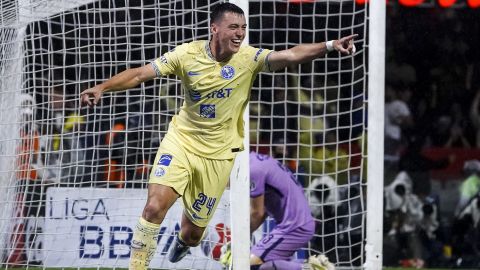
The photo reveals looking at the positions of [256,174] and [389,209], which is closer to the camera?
[256,174]

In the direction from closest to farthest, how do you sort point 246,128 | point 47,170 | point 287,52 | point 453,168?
1. point 287,52
2. point 246,128
3. point 47,170
4. point 453,168

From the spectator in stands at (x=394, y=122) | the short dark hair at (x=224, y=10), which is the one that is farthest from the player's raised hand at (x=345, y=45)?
the spectator in stands at (x=394, y=122)

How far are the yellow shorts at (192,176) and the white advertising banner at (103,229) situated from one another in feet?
6.59

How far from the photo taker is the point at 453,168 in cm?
1631

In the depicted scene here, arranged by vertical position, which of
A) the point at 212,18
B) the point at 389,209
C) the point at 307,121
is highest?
the point at 212,18

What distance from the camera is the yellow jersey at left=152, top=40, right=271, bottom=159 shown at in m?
9.34

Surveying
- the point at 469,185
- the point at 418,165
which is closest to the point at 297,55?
the point at 469,185

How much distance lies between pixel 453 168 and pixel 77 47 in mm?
6697

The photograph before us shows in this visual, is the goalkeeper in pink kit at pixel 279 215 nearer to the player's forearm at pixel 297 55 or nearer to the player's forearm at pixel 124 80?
the player's forearm at pixel 297 55

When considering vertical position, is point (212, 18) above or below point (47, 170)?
above

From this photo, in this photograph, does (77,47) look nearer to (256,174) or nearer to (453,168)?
(256,174)

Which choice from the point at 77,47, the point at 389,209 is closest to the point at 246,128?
the point at 77,47

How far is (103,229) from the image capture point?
480 inches

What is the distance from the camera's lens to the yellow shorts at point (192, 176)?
9195 mm
